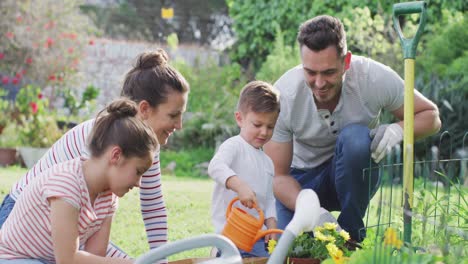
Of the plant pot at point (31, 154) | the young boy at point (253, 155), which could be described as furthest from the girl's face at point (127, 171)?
the plant pot at point (31, 154)

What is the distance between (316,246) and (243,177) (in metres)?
0.61

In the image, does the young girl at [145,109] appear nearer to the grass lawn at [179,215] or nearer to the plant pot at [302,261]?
the plant pot at [302,261]

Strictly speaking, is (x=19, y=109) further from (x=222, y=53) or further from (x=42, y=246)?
(x=42, y=246)

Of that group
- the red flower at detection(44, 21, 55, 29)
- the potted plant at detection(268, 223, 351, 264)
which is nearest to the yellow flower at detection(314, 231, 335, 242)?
the potted plant at detection(268, 223, 351, 264)

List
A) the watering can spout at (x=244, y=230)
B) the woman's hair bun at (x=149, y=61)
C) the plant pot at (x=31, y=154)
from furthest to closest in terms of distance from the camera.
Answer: the plant pot at (x=31, y=154)
the woman's hair bun at (x=149, y=61)
the watering can spout at (x=244, y=230)

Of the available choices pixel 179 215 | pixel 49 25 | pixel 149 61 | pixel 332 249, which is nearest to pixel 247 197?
pixel 332 249

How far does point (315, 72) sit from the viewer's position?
343 cm

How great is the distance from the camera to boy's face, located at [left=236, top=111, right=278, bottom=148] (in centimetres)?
326

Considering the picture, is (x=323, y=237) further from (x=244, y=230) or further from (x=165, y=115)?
(x=165, y=115)

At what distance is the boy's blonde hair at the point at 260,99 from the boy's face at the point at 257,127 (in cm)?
2

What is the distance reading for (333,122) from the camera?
3693 millimetres

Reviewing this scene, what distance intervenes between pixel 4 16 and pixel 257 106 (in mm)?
7796

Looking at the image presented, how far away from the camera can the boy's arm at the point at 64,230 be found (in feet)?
7.77

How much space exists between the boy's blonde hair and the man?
26 cm
